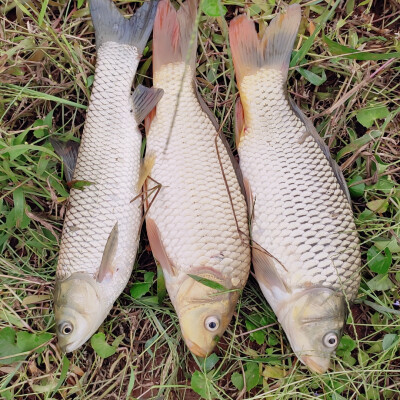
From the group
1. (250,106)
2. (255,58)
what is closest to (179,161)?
(250,106)

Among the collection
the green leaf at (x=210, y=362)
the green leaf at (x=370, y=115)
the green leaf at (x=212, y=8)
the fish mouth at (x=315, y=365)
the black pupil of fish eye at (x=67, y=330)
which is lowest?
the green leaf at (x=210, y=362)

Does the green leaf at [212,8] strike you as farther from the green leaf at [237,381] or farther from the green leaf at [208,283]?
the green leaf at [237,381]

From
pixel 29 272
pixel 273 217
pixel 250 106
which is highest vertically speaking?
pixel 250 106

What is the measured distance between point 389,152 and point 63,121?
1.81m

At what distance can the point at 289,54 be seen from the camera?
240 centimetres

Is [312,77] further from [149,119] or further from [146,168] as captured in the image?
[146,168]

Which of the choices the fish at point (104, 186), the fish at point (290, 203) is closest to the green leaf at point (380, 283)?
the fish at point (290, 203)

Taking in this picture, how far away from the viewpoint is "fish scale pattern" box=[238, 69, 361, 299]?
219 cm

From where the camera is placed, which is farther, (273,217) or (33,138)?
(33,138)

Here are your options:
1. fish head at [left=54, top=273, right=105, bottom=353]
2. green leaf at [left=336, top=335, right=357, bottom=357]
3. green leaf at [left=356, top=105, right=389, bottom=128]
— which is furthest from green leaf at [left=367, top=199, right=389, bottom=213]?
fish head at [left=54, top=273, right=105, bottom=353]

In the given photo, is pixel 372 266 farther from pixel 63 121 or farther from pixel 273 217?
pixel 63 121

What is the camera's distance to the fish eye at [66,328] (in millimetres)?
2195

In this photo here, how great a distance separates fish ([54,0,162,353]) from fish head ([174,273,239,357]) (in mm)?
372

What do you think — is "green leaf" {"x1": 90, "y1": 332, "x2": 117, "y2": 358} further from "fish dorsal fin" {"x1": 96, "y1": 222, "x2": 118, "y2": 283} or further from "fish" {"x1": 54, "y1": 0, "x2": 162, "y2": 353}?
"fish dorsal fin" {"x1": 96, "y1": 222, "x2": 118, "y2": 283}
